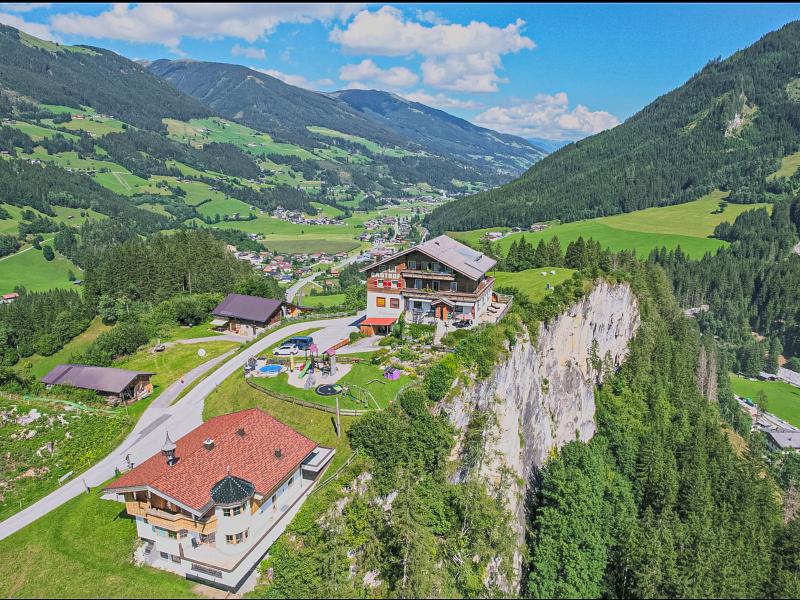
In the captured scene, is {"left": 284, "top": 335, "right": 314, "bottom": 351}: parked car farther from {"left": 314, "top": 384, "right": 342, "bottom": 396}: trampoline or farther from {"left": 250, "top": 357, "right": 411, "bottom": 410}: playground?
{"left": 314, "top": 384, "right": 342, "bottom": 396}: trampoline

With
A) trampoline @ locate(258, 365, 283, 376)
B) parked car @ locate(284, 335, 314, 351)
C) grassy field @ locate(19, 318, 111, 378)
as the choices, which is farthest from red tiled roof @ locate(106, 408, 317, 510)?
grassy field @ locate(19, 318, 111, 378)

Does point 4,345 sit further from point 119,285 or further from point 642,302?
point 642,302

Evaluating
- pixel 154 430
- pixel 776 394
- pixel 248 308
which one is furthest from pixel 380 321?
pixel 776 394

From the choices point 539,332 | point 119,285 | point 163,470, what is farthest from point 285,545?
point 119,285

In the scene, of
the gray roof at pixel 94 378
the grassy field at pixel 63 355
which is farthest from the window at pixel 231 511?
the grassy field at pixel 63 355

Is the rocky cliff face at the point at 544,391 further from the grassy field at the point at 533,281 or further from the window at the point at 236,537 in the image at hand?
the window at the point at 236,537

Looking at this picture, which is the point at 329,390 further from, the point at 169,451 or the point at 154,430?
the point at 154,430
